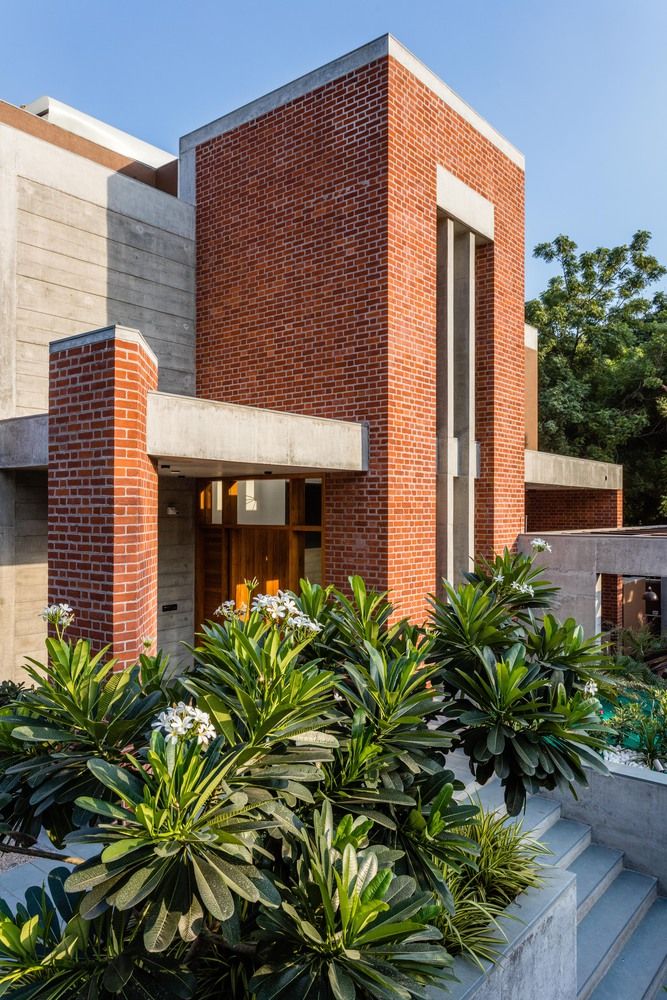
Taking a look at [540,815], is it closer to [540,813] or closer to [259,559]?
[540,813]

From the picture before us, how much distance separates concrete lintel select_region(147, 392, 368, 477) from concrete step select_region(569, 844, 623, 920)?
4.58m

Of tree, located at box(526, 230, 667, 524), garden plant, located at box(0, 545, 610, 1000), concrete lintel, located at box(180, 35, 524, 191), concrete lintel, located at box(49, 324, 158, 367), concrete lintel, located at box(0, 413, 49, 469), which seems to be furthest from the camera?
tree, located at box(526, 230, 667, 524)

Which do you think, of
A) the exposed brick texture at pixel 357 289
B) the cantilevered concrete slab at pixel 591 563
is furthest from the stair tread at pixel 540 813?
the cantilevered concrete slab at pixel 591 563

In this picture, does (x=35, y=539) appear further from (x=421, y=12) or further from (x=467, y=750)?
(x=421, y=12)

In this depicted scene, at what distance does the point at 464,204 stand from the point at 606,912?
8668 mm

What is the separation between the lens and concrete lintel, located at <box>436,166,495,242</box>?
8695 mm

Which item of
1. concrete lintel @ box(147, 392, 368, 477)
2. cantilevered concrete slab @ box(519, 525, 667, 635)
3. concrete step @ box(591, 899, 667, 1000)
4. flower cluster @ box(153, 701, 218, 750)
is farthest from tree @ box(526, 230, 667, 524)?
flower cluster @ box(153, 701, 218, 750)

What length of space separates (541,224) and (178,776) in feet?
83.0

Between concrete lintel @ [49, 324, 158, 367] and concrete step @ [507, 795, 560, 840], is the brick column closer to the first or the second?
concrete lintel @ [49, 324, 158, 367]

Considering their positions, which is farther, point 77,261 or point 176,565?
point 176,565

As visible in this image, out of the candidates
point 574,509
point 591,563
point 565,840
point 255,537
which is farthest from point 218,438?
point 574,509

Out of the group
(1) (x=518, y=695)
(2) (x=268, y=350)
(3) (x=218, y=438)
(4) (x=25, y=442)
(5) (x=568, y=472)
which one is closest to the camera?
(1) (x=518, y=695)

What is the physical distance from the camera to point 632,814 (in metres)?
5.48

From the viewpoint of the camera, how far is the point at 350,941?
2.18 m
